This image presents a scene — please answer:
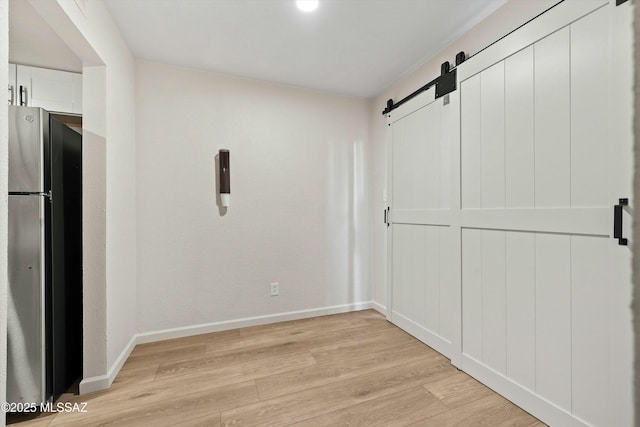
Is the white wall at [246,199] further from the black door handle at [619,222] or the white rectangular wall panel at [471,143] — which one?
the black door handle at [619,222]

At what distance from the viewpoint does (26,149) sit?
1.50 metres

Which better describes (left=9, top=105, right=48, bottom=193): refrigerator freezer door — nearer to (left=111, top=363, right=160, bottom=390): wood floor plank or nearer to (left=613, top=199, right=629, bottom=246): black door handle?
(left=111, top=363, right=160, bottom=390): wood floor plank

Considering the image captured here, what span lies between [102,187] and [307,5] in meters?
1.72

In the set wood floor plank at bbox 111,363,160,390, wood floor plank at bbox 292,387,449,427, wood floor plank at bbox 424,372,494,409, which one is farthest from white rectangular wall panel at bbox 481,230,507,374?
wood floor plank at bbox 111,363,160,390

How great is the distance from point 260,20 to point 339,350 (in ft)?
8.12

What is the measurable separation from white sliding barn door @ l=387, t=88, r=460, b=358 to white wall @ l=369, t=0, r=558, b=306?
0.21 m

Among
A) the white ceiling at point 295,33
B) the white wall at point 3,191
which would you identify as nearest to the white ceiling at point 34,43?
the white ceiling at point 295,33

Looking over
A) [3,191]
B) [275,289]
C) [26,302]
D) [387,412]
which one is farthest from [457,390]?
[26,302]

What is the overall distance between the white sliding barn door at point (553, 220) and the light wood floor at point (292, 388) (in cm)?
30

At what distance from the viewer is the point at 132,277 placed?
2275 millimetres

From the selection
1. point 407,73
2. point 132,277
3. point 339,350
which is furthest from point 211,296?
point 407,73

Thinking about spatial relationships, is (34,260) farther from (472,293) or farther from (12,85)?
(472,293)

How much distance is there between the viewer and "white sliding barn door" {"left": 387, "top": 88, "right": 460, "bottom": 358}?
210 cm

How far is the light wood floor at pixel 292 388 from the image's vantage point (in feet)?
4.93
